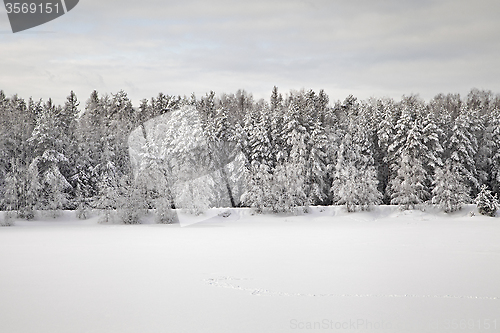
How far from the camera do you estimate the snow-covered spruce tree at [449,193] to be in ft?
124

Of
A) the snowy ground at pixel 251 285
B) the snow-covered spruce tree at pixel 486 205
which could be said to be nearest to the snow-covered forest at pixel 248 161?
the snow-covered spruce tree at pixel 486 205

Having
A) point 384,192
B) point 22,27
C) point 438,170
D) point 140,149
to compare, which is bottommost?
point 384,192

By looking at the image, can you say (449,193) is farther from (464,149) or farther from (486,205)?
(464,149)

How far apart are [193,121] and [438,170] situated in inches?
936

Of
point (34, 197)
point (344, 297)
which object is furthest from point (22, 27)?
point (34, 197)

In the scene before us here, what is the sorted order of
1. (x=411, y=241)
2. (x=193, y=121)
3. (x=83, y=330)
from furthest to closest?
(x=193, y=121) → (x=411, y=241) → (x=83, y=330)

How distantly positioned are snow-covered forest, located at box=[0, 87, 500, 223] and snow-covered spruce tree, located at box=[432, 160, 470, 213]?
0.34 ft

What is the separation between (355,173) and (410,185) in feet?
16.7

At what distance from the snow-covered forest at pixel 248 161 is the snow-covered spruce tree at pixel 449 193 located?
0.10 meters

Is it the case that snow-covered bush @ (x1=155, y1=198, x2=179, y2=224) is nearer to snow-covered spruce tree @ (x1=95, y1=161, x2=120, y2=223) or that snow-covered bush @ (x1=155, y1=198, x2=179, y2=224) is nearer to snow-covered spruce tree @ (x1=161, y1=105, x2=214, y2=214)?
snow-covered spruce tree @ (x1=161, y1=105, x2=214, y2=214)

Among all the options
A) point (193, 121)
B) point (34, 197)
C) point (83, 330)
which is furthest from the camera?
point (193, 121)

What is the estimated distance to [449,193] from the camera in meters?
37.5

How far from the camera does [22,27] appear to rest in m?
10.4

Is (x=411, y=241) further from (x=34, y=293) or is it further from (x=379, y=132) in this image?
(x=379, y=132)
